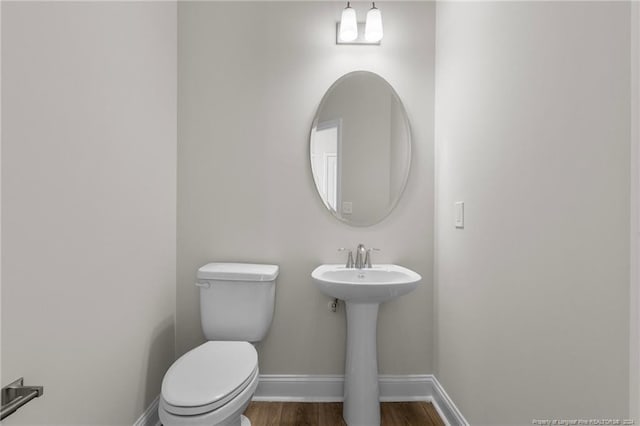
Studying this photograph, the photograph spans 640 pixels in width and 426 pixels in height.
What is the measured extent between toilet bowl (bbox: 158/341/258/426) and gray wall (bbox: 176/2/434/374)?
0.52m

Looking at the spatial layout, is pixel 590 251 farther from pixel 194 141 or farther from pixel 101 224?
pixel 194 141

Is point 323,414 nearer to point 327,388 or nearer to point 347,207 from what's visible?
point 327,388

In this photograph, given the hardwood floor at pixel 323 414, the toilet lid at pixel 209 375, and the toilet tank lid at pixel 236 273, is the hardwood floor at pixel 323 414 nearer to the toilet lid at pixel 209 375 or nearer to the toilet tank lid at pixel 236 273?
the toilet lid at pixel 209 375

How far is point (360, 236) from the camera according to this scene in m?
1.98

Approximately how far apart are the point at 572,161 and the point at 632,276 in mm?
313

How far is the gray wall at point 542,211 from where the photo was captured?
787mm

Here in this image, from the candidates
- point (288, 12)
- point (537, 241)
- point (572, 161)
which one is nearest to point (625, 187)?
point (572, 161)

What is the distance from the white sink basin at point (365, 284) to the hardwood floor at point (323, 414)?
0.68 meters

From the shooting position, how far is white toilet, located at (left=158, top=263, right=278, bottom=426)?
1191 millimetres

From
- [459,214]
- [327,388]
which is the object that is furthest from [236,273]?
[459,214]

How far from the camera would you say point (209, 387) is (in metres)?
1.25

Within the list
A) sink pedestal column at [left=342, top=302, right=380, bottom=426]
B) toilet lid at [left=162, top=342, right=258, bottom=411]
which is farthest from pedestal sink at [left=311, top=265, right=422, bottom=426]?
toilet lid at [left=162, top=342, right=258, bottom=411]

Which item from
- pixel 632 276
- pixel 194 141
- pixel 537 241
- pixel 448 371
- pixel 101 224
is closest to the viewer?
pixel 632 276

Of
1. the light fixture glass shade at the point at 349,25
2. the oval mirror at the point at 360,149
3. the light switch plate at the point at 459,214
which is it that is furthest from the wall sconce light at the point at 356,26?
the light switch plate at the point at 459,214
